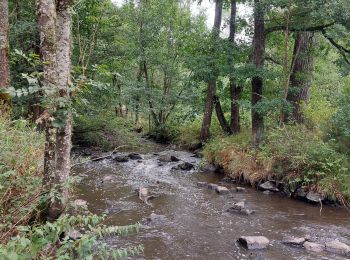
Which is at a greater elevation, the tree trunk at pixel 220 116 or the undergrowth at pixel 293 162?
the tree trunk at pixel 220 116

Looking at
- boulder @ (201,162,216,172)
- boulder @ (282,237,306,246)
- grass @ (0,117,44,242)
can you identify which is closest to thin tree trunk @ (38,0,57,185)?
grass @ (0,117,44,242)

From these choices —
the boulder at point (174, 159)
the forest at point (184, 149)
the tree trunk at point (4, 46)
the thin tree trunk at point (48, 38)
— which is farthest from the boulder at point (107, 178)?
the thin tree trunk at point (48, 38)

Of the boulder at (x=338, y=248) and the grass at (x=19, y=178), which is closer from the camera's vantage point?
the grass at (x=19, y=178)

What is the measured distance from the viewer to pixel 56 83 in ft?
13.9

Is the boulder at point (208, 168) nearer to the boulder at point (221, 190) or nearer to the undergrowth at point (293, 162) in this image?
Answer: the undergrowth at point (293, 162)

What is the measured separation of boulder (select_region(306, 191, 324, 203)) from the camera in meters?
9.27

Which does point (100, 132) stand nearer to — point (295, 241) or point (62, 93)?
point (295, 241)

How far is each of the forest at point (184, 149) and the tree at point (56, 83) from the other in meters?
0.02

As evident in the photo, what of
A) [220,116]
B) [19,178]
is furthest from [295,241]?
[220,116]

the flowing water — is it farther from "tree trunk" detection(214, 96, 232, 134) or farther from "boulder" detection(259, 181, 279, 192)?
"tree trunk" detection(214, 96, 232, 134)

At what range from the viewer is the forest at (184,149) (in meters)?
4.21

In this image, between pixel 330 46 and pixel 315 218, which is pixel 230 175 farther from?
pixel 330 46

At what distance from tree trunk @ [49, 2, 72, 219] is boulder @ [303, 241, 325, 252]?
4.39m

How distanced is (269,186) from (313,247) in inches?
163
